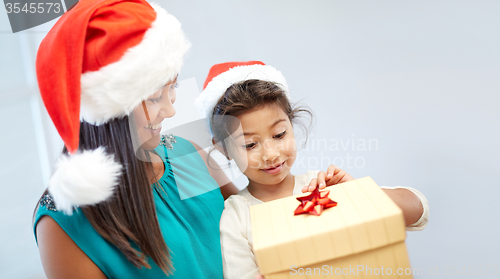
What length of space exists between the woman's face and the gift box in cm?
34

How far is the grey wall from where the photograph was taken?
4.57ft

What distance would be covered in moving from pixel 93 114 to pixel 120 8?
0.23 metres

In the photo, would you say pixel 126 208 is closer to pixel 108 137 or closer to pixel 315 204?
pixel 108 137

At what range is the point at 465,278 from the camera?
53.3 inches

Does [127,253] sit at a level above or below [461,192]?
above

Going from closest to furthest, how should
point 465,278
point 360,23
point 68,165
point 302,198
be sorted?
point 68,165 → point 302,198 → point 465,278 → point 360,23

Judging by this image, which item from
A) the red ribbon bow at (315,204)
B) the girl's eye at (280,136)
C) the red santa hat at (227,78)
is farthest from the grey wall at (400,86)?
the red ribbon bow at (315,204)

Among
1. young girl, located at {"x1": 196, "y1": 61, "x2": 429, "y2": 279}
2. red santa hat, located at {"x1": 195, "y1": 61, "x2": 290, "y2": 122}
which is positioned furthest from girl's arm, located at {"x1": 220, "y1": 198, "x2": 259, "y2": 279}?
red santa hat, located at {"x1": 195, "y1": 61, "x2": 290, "y2": 122}

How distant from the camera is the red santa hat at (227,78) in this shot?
3.61 feet

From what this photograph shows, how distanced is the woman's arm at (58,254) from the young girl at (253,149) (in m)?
0.36

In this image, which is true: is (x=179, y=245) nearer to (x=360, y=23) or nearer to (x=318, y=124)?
(x=318, y=124)

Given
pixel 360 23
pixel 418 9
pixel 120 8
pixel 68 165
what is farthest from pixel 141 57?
pixel 418 9

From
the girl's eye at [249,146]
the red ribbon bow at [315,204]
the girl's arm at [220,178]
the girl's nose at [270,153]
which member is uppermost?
the girl's eye at [249,146]

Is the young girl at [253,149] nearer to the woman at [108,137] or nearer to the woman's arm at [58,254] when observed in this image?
the woman at [108,137]
